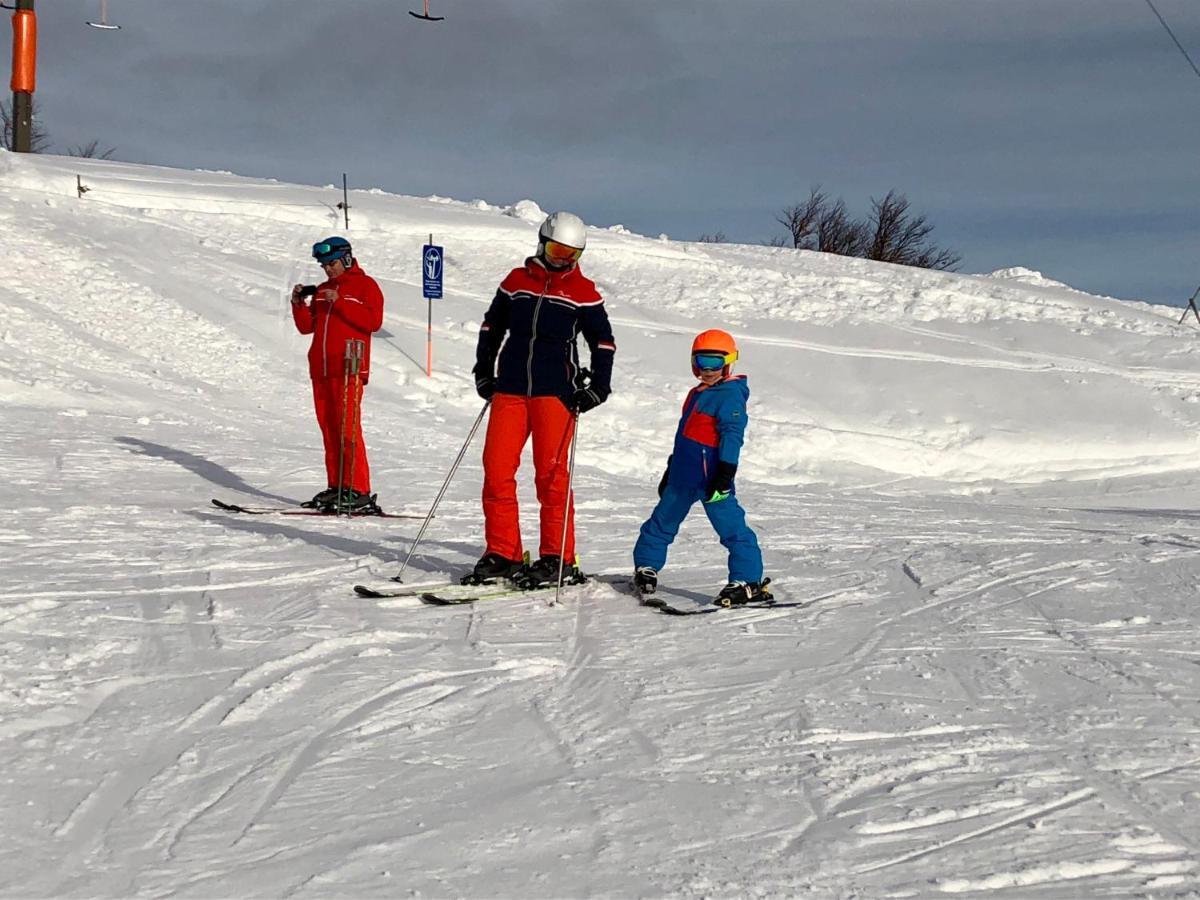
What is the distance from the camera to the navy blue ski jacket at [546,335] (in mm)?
6816

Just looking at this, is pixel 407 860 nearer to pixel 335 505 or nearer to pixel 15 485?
pixel 335 505

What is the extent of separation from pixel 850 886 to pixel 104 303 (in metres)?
16.7

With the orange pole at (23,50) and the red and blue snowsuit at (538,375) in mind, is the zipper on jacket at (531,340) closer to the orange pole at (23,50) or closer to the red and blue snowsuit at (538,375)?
the red and blue snowsuit at (538,375)

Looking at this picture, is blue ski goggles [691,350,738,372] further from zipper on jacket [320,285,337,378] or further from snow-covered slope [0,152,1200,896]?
zipper on jacket [320,285,337,378]

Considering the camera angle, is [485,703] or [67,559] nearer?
[485,703]

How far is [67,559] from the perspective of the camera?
23.8 ft

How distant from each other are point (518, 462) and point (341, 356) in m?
3.19

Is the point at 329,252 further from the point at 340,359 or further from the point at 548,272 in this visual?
the point at 548,272

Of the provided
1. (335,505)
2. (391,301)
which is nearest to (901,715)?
(335,505)

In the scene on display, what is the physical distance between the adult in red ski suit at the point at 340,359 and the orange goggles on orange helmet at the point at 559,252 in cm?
304

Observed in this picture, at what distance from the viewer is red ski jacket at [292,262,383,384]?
376 inches

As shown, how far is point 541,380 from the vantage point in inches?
268

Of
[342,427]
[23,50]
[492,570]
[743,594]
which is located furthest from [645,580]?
[23,50]

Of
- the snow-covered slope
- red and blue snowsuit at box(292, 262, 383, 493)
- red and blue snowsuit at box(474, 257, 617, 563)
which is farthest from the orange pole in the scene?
red and blue snowsuit at box(474, 257, 617, 563)
